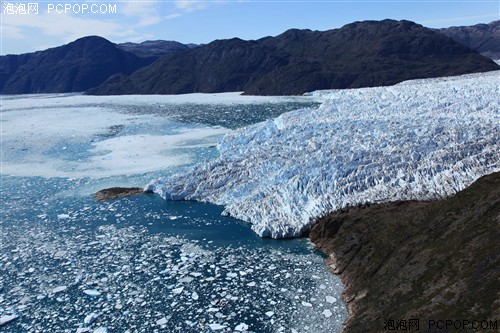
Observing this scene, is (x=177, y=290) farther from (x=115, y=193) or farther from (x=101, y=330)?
(x=115, y=193)

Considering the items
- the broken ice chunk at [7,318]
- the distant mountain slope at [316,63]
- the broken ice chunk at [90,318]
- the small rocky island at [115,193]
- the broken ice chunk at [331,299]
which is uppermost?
the distant mountain slope at [316,63]

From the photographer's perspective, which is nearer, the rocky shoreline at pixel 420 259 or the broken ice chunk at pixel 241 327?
the rocky shoreline at pixel 420 259

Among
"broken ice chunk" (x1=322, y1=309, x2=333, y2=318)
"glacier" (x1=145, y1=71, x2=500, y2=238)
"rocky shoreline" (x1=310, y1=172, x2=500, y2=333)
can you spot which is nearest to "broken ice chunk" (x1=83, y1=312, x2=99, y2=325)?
"broken ice chunk" (x1=322, y1=309, x2=333, y2=318)

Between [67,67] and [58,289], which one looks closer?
[58,289]

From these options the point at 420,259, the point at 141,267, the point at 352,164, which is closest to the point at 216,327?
the point at 141,267

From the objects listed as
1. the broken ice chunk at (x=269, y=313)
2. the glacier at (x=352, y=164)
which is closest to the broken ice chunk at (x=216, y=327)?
the broken ice chunk at (x=269, y=313)

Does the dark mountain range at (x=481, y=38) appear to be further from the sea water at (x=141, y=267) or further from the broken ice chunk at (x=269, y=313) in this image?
the broken ice chunk at (x=269, y=313)
